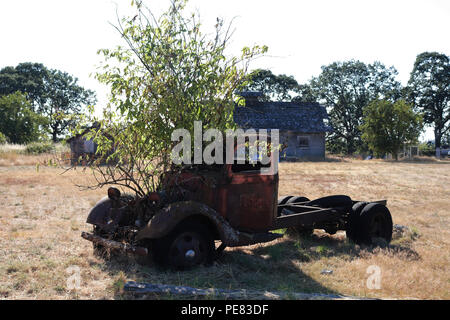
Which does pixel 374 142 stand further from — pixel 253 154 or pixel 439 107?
pixel 253 154

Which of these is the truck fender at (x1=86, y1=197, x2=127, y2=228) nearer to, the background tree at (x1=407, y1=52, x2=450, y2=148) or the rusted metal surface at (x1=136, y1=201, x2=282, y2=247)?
the rusted metal surface at (x1=136, y1=201, x2=282, y2=247)

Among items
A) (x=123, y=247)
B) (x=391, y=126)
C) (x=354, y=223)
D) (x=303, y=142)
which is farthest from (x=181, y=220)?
(x=391, y=126)

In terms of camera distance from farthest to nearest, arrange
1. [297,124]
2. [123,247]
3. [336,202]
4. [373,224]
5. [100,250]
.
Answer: [297,124] < [336,202] < [373,224] < [100,250] < [123,247]

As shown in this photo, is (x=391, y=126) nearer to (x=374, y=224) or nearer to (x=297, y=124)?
(x=297, y=124)

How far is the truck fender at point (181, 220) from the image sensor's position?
193 inches

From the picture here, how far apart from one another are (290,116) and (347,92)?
22631mm

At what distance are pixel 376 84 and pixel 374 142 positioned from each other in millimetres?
21726

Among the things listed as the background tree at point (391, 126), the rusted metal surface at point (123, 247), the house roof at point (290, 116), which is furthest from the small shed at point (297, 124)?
the rusted metal surface at point (123, 247)

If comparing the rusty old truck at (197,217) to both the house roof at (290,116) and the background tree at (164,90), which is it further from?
the house roof at (290,116)

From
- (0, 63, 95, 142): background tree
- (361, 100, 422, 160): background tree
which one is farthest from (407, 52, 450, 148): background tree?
(0, 63, 95, 142): background tree

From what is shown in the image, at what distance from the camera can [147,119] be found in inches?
211

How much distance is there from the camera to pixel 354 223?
23.6 ft

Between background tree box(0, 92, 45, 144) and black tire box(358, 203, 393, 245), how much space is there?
4309 cm
